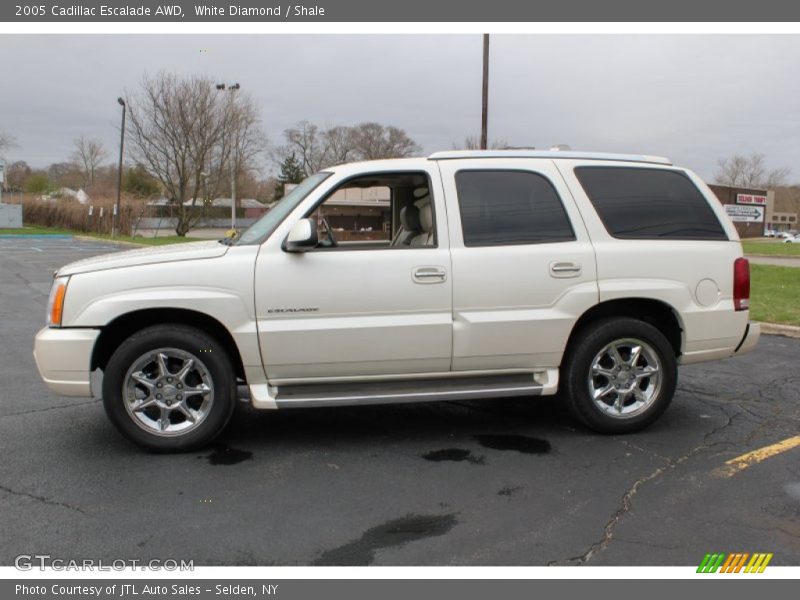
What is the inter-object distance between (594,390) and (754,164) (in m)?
109

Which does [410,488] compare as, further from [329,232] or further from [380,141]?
[380,141]

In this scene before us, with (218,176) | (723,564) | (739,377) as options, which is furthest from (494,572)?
(218,176)

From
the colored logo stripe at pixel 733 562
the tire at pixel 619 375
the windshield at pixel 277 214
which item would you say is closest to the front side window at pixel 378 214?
the windshield at pixel 277 214

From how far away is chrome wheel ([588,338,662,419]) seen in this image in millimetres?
4746

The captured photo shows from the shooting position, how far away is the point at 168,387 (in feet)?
14.1

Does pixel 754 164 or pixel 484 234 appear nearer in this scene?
pixel 484 234

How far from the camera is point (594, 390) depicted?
4.75m

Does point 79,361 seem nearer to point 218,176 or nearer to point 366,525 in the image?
point 366,525

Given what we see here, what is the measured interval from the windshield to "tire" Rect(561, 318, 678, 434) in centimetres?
220

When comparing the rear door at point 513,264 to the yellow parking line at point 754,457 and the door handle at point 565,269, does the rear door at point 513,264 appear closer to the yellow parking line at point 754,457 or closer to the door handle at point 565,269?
the door handle at point 565,269

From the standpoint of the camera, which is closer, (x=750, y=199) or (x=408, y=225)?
(x=408, y=225)

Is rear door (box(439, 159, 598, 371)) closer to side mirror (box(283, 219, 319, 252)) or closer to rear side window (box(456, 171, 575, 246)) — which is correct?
rear side window (box(456, 171, 575, 246))

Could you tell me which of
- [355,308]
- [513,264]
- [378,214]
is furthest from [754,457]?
[378,214]

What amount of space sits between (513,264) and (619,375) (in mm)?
1177
